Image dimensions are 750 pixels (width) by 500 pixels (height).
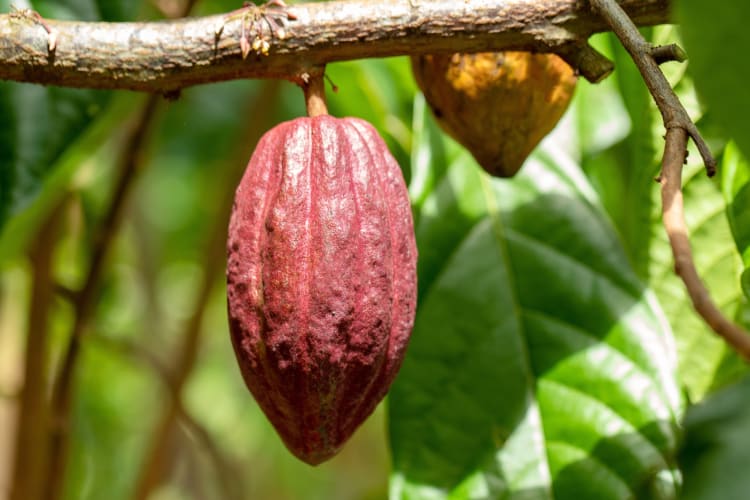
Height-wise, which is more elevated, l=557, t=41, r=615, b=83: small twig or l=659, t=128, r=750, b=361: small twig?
l=557, t=41, r=615, b=83: small twig

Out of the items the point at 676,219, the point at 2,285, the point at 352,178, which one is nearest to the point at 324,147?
the point at 352,178

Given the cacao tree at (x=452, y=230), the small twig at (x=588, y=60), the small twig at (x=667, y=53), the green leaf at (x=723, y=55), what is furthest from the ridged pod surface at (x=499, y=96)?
the green leaf at (x=723, y=55)

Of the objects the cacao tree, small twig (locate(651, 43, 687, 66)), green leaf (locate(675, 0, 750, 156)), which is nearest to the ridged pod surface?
the cacao tree

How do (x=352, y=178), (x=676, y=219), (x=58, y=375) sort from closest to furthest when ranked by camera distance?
(x=676, y=219) → (x=352, y=178) → (x=58, y=375)

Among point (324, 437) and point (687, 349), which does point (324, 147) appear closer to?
point (324, 437)

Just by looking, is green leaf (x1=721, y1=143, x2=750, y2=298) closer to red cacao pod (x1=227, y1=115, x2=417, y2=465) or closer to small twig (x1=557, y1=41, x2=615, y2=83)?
small twig (x1=557, y1=41, x2=615, y2=83)
